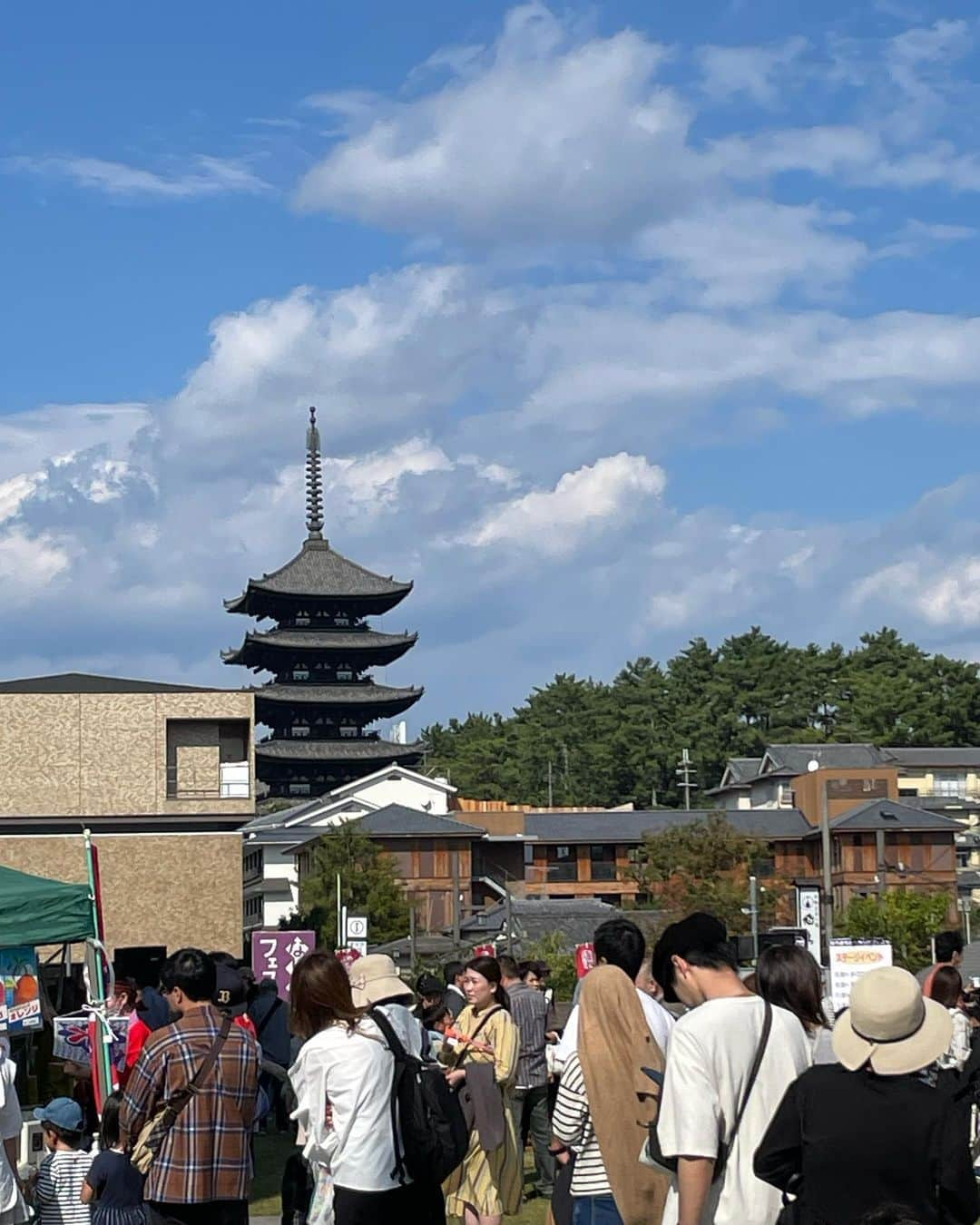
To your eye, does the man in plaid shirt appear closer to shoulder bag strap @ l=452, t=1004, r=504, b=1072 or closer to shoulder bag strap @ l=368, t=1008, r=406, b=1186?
shoulder bag strap @ l=368, t=1008, r=406, b=1186

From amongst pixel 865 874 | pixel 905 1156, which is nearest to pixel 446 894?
pixel 865 874

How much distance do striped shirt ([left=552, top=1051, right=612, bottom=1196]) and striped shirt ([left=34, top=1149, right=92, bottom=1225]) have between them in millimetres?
2794

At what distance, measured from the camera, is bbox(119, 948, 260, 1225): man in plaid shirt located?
243 inches

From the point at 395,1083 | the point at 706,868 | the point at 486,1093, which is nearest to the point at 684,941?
the point at 395,1083

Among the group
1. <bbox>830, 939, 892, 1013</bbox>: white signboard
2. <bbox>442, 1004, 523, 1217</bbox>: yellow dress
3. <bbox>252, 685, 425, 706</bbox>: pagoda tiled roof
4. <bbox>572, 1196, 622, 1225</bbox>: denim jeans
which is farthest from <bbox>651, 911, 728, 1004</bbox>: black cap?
<bbox>252, 685, 425, 706</bbox>: pagoda tiled roof

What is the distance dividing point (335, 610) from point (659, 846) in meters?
23.7

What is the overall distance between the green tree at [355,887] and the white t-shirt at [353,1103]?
4832 cm

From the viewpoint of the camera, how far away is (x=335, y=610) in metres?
80.9

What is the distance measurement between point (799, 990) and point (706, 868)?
A: 57.1 metres

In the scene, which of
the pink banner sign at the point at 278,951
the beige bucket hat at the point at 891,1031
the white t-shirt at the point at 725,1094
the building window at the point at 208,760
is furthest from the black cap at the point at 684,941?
the building window at the point at 208,760

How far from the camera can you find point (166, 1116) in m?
6.18

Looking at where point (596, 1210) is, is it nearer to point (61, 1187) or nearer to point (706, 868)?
point (61, 1187)

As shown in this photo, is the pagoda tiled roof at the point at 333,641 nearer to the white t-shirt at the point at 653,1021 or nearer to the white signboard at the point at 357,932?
the white signboard at the point at 357,932

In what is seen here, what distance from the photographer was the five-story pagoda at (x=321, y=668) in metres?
78.9
